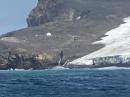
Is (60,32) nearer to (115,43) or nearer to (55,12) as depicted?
(115,43)

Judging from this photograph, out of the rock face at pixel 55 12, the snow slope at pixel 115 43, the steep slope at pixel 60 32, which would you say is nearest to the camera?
the snow slope at pixel 115 43

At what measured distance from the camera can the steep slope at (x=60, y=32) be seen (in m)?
112

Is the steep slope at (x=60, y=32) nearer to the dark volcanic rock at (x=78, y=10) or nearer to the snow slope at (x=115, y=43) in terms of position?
the dark volcanic rock at (x=78, y=10)

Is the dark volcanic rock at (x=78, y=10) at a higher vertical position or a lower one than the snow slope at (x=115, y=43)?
higher

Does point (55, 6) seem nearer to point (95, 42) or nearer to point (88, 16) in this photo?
point (88, 16)

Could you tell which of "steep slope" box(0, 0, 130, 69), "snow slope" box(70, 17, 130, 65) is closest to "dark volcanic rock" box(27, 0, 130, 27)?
"steep slope" box(0, 0, 130, 69)

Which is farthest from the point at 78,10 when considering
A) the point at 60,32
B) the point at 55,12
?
the point at 60,32

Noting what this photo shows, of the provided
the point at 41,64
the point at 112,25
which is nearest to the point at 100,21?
the point at 112,25

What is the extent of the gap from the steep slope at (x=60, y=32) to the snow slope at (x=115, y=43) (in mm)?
2161

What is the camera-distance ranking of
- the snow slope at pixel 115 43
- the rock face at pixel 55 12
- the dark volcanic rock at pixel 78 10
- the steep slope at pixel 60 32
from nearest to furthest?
the snow slope at pixel 115 43, the steep slope at pixel 60 32, the dark volcanic rock at pixel 78 10, the rock face at pixel 55 12

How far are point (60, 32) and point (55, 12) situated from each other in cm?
3501

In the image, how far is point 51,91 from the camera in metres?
50.3

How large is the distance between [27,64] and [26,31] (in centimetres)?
3049

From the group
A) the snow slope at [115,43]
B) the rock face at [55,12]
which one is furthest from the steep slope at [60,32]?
the snow slope at [115,43]
